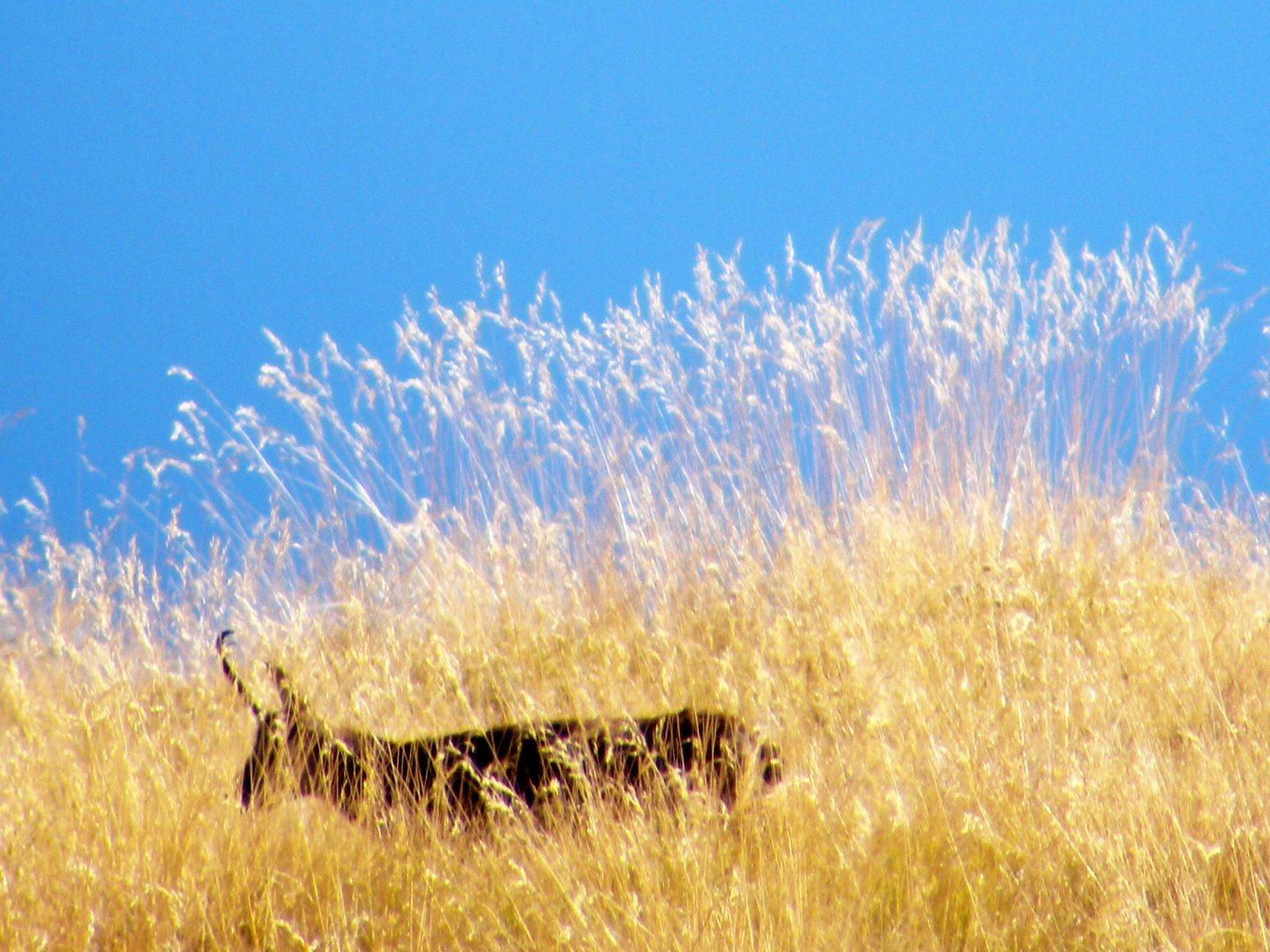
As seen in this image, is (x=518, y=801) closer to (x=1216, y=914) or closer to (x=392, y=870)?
(x=392, y=870)

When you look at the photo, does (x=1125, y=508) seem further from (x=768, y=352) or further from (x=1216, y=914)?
(x=1216, y=914)

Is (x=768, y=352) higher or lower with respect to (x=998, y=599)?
higher

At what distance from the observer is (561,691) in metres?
2.56

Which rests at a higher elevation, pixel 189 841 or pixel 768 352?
pixel 768 352

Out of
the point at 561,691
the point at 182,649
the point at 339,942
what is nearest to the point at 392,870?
the point at 339,942

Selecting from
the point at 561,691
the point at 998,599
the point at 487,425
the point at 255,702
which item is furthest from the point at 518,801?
the point at 487,425

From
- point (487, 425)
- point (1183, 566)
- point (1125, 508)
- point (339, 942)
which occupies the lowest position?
point (339, 942)

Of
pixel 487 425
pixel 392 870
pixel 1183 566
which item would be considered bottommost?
pixel 392 870

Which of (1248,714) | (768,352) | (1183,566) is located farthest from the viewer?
(768,352)

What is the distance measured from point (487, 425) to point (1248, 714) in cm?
220

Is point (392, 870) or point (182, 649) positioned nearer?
point (392, 870)

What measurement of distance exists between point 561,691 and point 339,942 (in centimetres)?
104

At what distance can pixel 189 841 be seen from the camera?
1.73 metres

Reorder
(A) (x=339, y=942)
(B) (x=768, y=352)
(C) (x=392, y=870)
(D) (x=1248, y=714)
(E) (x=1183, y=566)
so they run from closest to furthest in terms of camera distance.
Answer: (A) (x=339, y=942) < (C) (x=392, y=870) < (D) (x=1248, y=714) < (E) (x=1183, y=566) < (B) (x=768, y=352)
